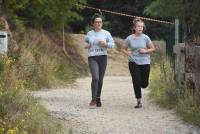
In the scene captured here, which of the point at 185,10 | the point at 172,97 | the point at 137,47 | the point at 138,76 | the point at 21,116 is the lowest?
the point at 172,97

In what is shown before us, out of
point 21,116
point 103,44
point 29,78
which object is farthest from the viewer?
point 29,78

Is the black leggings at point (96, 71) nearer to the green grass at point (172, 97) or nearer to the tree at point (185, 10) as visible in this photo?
the green grass at point (172, 97)

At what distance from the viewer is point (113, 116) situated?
11.3 meters

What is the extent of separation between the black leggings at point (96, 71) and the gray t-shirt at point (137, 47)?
0.53 meters

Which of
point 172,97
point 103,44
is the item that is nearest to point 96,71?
point 103,44

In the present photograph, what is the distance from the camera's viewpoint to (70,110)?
12.0 metres

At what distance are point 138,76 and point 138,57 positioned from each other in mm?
356

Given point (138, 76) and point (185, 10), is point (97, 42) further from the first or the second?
point (185, 10)

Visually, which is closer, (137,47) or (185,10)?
(185,10)

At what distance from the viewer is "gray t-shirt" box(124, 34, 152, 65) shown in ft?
42.0

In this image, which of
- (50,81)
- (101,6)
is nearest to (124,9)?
(101,6)

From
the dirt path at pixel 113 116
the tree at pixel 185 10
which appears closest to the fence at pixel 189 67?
the tree at pixel 185 10

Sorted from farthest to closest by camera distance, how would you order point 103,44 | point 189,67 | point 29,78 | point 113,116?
point 29,78, point 103,44, point 189,67, point 113,116

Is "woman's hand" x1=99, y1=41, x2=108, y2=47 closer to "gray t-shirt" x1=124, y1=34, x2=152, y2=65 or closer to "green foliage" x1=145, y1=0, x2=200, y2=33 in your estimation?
"gray t-shirt" x1=124, y1=34, x2=152, y2=65
